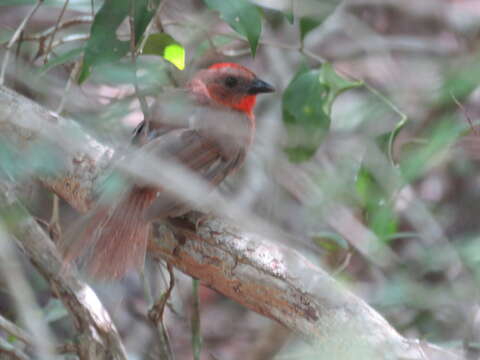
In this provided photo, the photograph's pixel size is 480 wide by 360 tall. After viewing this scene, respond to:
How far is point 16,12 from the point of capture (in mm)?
6367

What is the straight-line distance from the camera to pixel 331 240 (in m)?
3.92

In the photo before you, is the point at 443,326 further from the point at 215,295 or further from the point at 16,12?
the point at 16,12

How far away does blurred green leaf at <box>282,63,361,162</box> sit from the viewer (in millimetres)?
3605

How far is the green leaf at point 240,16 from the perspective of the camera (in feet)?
9.65

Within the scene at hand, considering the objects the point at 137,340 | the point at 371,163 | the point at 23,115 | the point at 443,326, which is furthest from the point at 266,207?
the point at 23,115

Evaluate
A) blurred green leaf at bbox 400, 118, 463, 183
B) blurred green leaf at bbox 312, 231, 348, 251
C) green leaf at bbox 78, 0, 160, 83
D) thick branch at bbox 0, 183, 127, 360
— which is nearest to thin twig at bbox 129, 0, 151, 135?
green leaf at bbox 78, 0, 160, 83

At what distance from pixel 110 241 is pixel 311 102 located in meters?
1.16

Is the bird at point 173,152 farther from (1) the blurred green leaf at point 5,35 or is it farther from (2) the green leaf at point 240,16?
(1) the blurred green leaf at point 5,35

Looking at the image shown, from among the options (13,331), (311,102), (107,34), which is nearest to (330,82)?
(311,102)

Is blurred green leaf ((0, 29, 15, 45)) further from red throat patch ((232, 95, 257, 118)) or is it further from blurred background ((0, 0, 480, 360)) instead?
red throat patch ((232, 95, 257, 118))

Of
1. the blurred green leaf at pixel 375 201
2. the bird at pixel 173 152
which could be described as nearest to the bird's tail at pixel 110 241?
the bird at pixel 173 152

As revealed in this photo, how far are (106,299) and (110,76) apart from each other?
1.58m

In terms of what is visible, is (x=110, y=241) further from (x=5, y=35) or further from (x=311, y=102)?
(x=5, y=35)

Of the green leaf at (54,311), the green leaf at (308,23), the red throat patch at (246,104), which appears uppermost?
the green leaf at (308,23)
